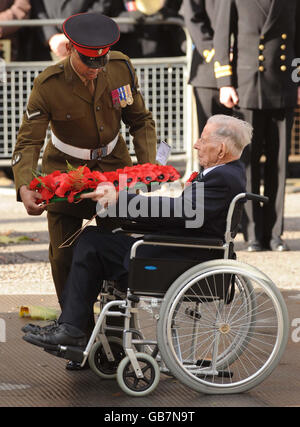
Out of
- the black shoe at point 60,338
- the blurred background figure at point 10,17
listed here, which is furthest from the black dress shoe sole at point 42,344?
the blurred background figure at point 10,17

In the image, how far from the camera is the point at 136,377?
4.79 m

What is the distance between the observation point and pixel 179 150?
11.1 m

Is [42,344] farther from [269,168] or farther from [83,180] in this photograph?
[269,168]

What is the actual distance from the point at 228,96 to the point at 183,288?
3.75m

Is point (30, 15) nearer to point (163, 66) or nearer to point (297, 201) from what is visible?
point (163, 66)

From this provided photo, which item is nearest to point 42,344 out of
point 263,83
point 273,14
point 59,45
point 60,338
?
point 60,338

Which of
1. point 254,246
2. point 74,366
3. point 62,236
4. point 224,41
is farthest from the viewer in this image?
point 254,246

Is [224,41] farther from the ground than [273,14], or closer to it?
closer to it

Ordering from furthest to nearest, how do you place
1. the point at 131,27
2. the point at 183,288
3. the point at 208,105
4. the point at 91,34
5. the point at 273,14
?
the point at 131,27 → the point at 208,105 → the point at 273,14 → the point at 91,34 → the point at 183,288

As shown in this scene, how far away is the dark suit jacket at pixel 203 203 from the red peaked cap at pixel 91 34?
72cm

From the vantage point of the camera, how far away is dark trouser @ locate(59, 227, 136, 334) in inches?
190

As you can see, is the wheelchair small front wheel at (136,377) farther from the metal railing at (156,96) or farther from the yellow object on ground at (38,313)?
the metal railing at (156,96)

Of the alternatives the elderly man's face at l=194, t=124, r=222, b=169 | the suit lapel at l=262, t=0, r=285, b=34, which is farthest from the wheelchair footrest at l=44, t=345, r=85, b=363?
the suit lapel at l=262, t=0, r=285, b=34
